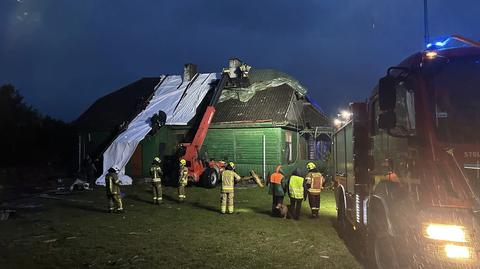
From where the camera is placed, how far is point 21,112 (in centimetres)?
3084

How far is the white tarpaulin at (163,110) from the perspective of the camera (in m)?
22.3

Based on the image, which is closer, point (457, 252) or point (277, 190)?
point (457, 252)

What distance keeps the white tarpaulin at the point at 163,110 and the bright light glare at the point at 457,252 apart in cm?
1881

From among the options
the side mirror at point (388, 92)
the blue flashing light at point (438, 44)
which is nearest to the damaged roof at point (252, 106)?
the blue flashing light at point (438, 44)

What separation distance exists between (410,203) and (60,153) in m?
30.5

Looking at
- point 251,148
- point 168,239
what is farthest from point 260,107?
point 168,239

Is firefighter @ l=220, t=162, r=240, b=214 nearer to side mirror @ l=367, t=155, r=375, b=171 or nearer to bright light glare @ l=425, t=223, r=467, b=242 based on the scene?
side mirror @ l=367, t=155, r=375, b=171

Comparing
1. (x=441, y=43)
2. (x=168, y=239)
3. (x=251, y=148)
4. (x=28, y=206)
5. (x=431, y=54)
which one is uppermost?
(x=441, y=43)

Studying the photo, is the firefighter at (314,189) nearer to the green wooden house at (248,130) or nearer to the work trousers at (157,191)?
the work trousers at (157,191)

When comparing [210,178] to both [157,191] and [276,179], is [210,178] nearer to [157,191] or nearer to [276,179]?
[157,191]

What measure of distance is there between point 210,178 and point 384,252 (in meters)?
13.9

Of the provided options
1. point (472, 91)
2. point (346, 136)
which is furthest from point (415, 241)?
point (346, 136)

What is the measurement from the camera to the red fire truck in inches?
170

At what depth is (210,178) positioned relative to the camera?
63.8ft
